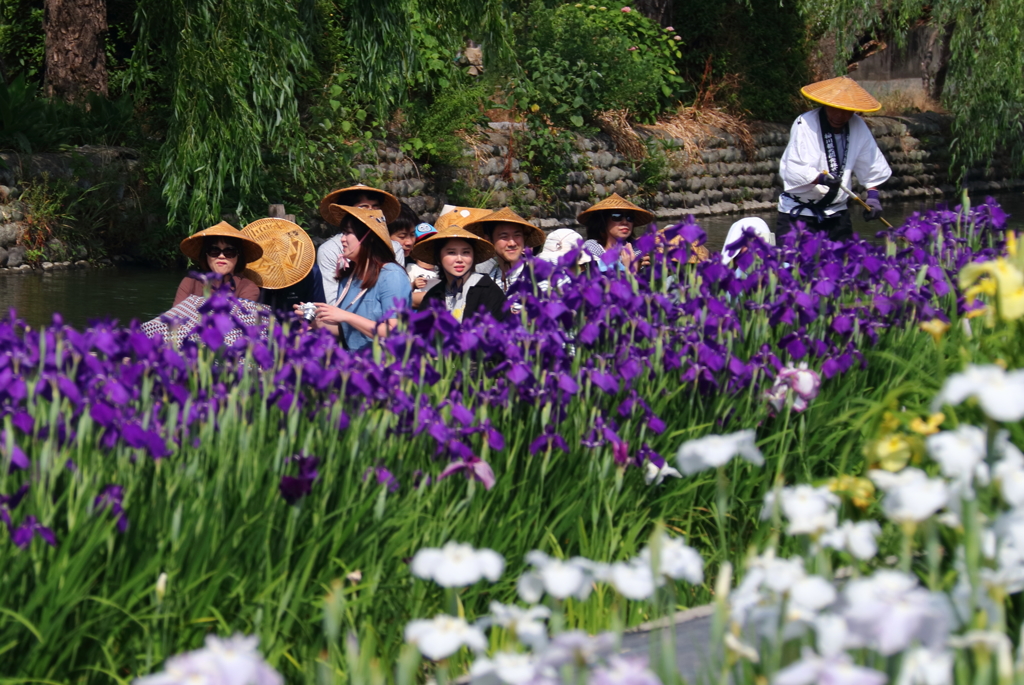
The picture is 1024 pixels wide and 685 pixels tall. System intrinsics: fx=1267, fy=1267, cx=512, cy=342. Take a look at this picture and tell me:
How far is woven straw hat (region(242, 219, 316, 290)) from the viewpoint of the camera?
621cm

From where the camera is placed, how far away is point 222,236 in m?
5.50

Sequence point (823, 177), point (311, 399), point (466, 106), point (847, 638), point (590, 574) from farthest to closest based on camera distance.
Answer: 1. point (466, 106)
2. point (823, 177)
3. point (311, 399)
4. point (590, 574)
5. point (847, 638)

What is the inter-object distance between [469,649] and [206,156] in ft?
28.0

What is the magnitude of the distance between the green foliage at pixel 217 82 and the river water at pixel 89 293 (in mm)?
822

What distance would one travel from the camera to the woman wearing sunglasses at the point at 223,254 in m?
5.47

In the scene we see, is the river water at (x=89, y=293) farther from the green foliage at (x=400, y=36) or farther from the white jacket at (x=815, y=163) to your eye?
the green foliage at (x=400, y=36)

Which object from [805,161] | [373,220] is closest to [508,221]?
[373,220]

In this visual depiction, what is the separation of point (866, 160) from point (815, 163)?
473 mm

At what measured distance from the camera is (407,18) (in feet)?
38.0

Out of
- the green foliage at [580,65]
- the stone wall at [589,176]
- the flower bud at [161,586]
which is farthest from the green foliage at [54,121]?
the flower bud at [161,586]

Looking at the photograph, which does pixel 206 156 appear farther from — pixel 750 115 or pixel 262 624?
pixel 750 115

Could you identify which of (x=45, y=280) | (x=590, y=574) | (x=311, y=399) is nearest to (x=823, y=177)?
(x=311, y=399)

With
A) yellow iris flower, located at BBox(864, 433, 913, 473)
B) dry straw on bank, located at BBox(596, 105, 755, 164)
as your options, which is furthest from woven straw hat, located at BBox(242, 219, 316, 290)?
dry straw on bank, located at BBox(596, 105, 755, 164)

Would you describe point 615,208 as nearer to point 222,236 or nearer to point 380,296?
point 380,296
